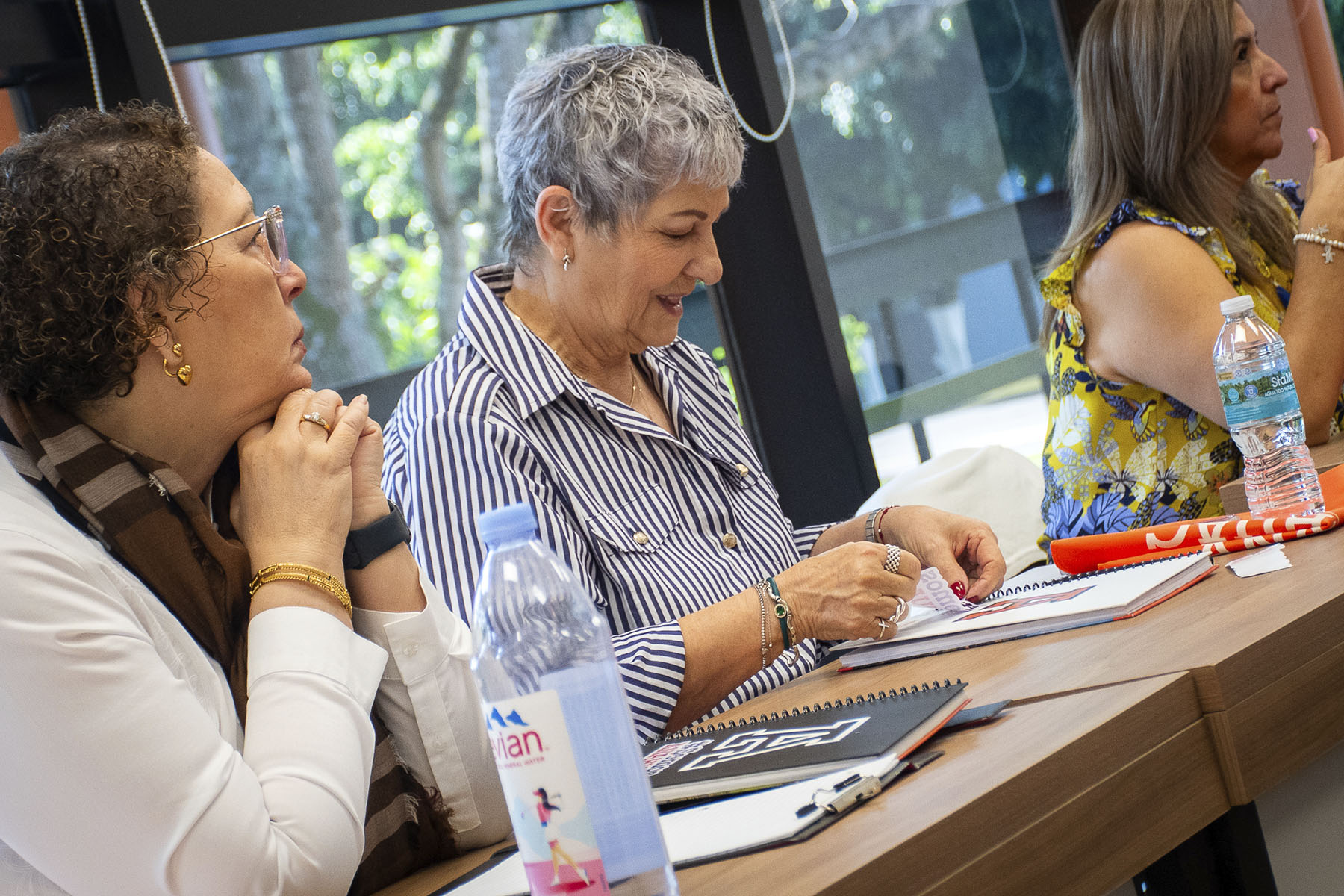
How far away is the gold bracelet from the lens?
105 centimetres

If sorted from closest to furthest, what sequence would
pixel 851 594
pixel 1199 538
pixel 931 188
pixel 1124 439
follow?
pixel 851 594
pixel 1199 538
pixel 1124 439
pixel 931 188

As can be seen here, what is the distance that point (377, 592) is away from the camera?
114cm

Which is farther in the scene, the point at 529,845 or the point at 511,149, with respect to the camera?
the point at 511,149

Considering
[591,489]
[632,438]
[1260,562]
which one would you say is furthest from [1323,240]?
[591,489]

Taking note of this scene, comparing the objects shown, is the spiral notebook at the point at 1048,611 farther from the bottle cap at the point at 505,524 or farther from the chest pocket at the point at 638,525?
the bottle cap at the point at 505,524

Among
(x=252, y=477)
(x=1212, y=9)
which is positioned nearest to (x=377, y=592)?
(x=252, y=477)

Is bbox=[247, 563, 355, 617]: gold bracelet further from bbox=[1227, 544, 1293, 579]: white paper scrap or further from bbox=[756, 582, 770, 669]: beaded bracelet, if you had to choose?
bbox=[1227, 544, 1293, 579]: white paper scrap

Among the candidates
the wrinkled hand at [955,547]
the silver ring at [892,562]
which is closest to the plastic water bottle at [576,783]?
the silver ring at [892,562]

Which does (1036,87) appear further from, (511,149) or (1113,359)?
(511,149)

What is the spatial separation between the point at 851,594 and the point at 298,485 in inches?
26.3

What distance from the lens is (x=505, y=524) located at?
0.76 meters

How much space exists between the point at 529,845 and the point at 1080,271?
1865 millimetres

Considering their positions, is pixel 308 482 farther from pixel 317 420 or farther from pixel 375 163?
pixel 375 163

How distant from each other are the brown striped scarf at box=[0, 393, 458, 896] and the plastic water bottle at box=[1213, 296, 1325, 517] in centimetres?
112
